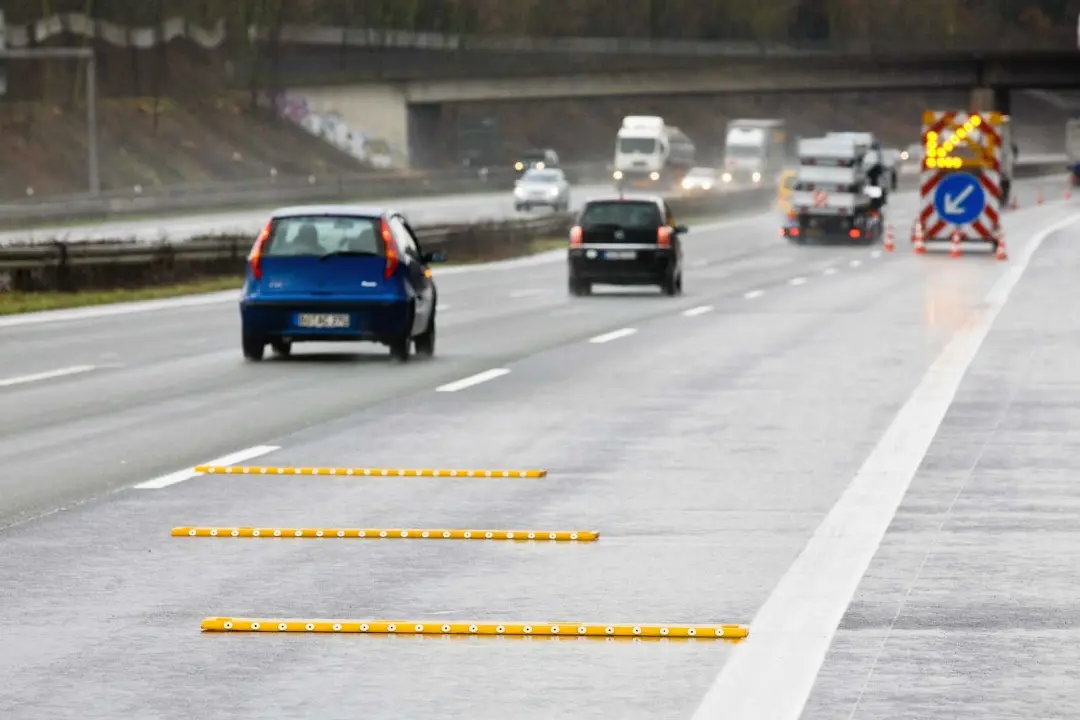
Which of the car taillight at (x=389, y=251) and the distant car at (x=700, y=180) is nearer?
the car taillight at (x=389, y=251)

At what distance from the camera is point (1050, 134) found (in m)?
190

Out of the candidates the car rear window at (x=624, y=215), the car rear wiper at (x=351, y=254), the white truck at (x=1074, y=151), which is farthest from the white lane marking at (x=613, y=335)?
the white truck at (x=1074, y=151)

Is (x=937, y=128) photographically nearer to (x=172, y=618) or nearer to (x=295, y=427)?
(x=295, y=427)

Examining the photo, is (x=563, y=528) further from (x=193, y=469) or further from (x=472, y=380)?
(x=472, y=380)

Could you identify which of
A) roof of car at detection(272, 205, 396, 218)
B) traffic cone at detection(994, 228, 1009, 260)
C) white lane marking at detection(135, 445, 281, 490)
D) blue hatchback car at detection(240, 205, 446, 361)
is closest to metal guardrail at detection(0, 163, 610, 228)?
traffic cone at detection(994, 228, 1009, 260)

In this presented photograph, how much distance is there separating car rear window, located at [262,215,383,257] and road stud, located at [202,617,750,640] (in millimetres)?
14949

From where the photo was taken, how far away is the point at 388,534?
11109 mm

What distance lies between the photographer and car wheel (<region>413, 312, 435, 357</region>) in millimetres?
24406

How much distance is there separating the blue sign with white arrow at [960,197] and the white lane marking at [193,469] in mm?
43343

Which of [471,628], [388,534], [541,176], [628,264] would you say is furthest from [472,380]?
[541,176]

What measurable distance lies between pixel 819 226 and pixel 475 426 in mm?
52852

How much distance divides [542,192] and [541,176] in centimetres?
164

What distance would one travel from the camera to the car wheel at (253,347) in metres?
→ 23.5

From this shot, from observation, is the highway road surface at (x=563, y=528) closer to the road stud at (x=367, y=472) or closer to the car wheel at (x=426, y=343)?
the road stud at (x=367, y=472)
